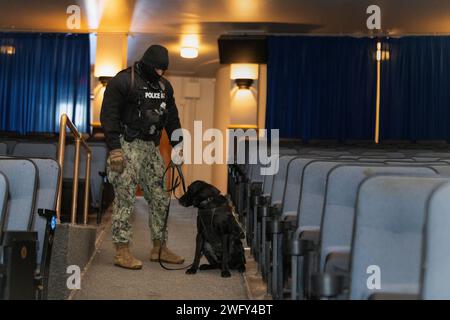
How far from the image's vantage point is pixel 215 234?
3643 millimetres

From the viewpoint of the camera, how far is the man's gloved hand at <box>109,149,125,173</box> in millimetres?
3566

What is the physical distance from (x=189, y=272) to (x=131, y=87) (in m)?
1.18

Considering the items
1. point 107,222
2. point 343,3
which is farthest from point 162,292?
point 343,3

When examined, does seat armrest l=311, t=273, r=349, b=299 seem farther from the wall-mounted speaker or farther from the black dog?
the wall-mounted speaker

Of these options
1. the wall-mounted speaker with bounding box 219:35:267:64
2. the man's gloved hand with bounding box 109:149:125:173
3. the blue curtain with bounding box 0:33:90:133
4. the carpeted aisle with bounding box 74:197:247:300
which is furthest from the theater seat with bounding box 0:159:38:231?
the blue curtain with bounding box 0:33:90:133

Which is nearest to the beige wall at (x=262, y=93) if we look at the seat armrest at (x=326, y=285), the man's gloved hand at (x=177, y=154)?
the man's gloved hand at (x=177, y=154)

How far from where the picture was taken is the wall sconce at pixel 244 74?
9.65 metres

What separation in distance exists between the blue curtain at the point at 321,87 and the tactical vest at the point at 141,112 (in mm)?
5878

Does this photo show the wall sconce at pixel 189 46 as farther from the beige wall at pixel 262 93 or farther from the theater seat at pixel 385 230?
the theater seat at pixel 385 230

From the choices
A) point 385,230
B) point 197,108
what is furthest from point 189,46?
point 385,230

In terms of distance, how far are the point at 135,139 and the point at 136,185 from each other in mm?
292

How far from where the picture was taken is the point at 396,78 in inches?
368

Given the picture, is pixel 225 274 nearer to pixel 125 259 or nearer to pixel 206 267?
pixel 206 267

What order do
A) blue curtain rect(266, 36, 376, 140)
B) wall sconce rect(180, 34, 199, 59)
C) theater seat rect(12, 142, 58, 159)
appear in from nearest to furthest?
theater seat rect(12, 142, 58, 159) < blue curtain rect(266, 36, 376, 140) < wall sconce rect(180, 34, 199, 59)
